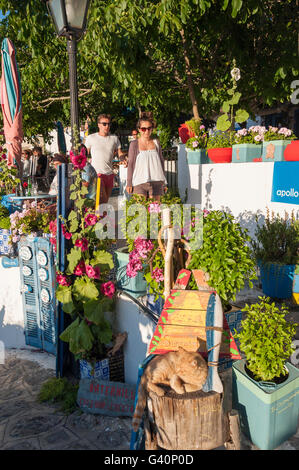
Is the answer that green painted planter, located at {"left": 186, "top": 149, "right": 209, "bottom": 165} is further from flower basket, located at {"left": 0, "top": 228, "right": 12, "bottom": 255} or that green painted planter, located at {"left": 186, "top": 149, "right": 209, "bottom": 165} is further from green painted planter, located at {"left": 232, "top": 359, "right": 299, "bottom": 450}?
green painted planter, located at {"left": 232, "top": 359, "right": 299, "bottom": 450}

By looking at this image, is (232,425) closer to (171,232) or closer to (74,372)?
(171,232)

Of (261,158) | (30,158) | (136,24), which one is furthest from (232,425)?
(30,158)

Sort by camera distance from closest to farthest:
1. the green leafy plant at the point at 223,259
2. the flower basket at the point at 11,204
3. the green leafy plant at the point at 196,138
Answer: the green leafy plant at the point at 223,259 → the flower basket at the point at 11,204 → the green leafy plant at the point at 196,138

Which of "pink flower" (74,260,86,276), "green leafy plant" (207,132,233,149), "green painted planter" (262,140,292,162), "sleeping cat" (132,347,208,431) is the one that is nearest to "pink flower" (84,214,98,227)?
"pink flower" (74,260,86,276)

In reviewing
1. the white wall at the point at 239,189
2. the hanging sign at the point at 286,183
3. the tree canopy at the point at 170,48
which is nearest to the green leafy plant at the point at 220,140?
the white wall at the point at 239,189

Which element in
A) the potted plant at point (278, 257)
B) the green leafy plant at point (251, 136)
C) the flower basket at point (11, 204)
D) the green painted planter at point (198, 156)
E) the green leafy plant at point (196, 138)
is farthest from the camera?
the green leafy plant at point (196, 138)

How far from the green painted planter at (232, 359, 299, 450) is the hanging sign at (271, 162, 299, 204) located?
2629 millimetres

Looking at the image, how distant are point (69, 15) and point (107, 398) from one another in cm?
335

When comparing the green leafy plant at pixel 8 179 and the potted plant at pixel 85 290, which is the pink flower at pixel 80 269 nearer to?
the potted plant at pixel 85 290

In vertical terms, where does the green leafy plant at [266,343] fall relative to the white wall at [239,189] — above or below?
below

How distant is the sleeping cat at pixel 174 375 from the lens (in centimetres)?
227

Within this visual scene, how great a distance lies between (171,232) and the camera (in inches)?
111

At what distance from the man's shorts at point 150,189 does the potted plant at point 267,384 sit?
100 inches
